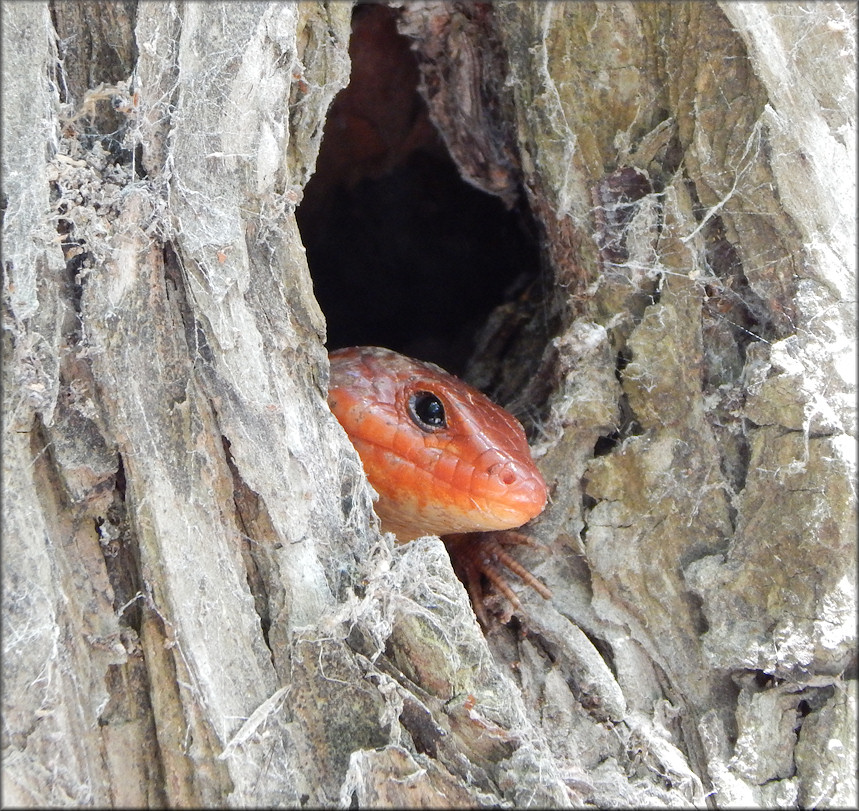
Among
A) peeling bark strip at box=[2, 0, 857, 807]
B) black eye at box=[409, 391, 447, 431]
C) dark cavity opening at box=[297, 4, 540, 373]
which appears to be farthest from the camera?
dark cavity opening at box=[297, 4, 540, 373]

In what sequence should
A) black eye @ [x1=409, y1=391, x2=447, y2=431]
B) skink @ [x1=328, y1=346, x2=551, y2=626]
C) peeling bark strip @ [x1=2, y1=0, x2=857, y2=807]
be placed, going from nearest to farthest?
peeling bark strip @ [x1=2, y1=0, x2=857, y2=807] → skink @ [x1=328, y1=346, x2=551, y2=626] → black eye @ [x1=409, y1=391, x2=447, y2=431]

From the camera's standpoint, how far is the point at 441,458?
244 cm

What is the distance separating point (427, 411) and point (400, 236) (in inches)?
82.4

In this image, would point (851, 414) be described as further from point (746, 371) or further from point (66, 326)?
point (66, 326)

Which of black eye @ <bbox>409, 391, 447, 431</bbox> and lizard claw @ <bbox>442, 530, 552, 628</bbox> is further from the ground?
black eye @ <bbox>409, 391, 447, 431</bbox>

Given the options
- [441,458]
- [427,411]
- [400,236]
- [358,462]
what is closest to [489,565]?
[441,458]

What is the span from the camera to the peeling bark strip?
161cm

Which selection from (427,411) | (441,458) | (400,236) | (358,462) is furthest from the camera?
(400,236)

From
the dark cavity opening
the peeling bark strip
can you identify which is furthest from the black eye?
the dark cavity opening

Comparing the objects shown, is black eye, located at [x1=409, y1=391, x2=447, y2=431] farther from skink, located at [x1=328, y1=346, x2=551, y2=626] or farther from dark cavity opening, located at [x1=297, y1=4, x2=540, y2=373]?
dark cavity opening, located at [x1=297, y1=4, x2=540, y2=373]

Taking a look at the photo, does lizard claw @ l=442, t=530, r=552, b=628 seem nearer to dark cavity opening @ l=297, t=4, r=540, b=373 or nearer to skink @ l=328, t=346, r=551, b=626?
skink @ l=328, t=346, r=551, b=626

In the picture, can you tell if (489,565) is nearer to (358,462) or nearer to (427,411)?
(427,411)

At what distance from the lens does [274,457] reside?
178cm

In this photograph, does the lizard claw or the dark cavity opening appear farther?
the dark cavity opening
